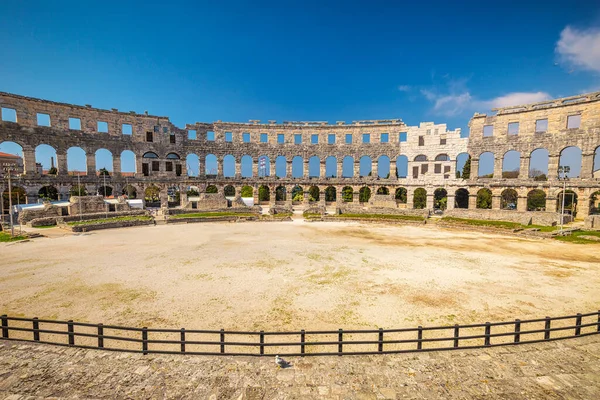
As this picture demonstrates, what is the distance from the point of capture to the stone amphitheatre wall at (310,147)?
35875 mm

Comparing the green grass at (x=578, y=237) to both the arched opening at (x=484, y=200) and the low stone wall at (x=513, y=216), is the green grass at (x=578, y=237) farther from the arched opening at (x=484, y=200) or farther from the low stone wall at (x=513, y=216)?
the arched opening at (x=484, y=200)

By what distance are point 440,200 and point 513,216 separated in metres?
24.7

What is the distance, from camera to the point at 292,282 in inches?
489

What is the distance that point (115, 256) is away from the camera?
16469mm

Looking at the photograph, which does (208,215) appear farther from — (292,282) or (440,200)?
(440,200)

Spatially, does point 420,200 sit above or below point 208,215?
above

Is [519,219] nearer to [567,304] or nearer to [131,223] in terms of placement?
[567,304]

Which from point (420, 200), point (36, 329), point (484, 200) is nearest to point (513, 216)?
point (484, 200)

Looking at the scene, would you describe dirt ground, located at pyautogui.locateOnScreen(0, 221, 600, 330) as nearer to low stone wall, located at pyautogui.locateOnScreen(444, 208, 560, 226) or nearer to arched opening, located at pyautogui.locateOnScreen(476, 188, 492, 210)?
low stone wall, located at pyautogui.locateOnScreen(444, 208, 560, 226)

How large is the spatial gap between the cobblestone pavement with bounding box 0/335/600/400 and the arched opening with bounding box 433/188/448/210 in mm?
44269

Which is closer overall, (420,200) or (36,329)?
(36,329)

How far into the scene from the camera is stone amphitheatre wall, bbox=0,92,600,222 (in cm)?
3588

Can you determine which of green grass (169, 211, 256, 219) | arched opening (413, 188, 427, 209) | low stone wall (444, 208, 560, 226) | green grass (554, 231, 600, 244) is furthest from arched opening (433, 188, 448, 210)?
green grass (169, 211, 256, 219)

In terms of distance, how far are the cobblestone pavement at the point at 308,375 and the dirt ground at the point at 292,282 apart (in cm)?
211
